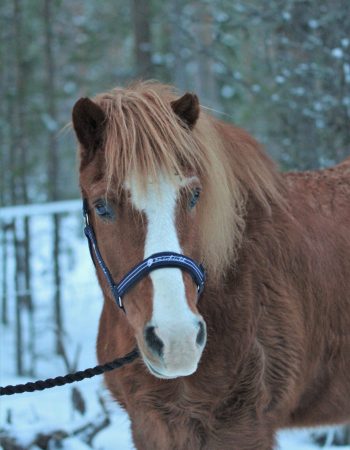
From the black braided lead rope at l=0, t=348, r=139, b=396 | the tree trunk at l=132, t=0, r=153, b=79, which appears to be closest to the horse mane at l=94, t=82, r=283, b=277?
the black braided lead rope at l=0, t=348, r=139, b=396

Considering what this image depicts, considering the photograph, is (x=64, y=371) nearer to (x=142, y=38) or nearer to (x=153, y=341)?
(x=142, y=38)

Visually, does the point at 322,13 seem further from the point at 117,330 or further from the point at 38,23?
the point at 38,23

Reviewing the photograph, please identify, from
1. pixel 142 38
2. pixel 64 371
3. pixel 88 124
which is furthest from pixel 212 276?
pixel 142 38

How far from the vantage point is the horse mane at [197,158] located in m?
2.22

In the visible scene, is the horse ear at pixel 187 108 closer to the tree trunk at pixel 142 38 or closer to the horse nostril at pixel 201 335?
the horse nostril at pixel 201 335

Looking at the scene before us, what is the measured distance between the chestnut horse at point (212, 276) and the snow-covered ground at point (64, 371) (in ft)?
1.49

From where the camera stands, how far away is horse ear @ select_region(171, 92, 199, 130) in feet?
7.77

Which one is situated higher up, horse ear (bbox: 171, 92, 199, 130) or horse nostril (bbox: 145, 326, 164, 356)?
horse ear (bbox: 171, 92, 199, 130)

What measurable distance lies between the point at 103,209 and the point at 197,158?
41cm

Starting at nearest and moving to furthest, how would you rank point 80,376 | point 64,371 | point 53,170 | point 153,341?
point 153,341 < point 80,376 < point 64,371 < point 53,170

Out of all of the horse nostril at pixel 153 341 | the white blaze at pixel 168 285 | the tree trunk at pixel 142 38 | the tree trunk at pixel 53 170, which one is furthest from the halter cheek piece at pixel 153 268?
the tree trunk at pixel 142 38

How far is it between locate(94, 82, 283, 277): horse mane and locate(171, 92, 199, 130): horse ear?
1.1 inches

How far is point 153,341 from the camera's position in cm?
199

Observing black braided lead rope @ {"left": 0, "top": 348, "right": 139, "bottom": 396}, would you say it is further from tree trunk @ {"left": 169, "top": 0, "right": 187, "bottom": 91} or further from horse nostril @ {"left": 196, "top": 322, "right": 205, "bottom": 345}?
tree trunk @ {"left": 169, "top": 0, "right": 187, "bottom": 91}
